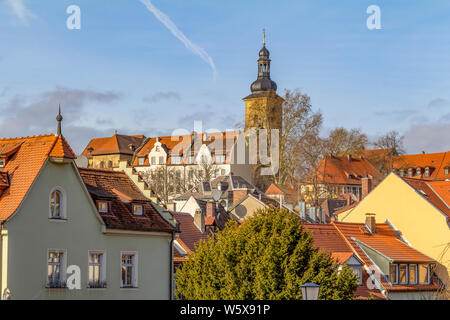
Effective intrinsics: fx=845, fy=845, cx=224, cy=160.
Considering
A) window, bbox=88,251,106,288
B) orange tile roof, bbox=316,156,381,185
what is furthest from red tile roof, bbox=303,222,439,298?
orange tile roof, bbox=316,156,381,185

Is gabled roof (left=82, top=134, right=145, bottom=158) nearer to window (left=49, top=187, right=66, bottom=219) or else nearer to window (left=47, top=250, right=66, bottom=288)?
window (left=49, top=187, right=66, bottom=219)

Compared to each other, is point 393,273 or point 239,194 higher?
point 239,194

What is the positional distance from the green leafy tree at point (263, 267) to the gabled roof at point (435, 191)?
2207 cm

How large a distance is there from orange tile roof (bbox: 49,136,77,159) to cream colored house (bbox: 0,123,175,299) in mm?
36

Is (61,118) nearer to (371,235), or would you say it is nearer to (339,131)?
(371,235)

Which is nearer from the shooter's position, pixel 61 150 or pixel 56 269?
pixel 56 269

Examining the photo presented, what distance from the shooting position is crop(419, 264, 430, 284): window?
159 ft

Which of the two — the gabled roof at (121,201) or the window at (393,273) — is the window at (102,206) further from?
the window at (393,273)

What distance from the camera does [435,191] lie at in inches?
2242

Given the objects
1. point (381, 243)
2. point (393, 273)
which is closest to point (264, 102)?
point (381, 243)

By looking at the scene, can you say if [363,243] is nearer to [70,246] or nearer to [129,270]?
[129,270]

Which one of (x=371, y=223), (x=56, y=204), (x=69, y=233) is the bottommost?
(x=69, y=233)

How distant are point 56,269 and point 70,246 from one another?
3.34 feet
